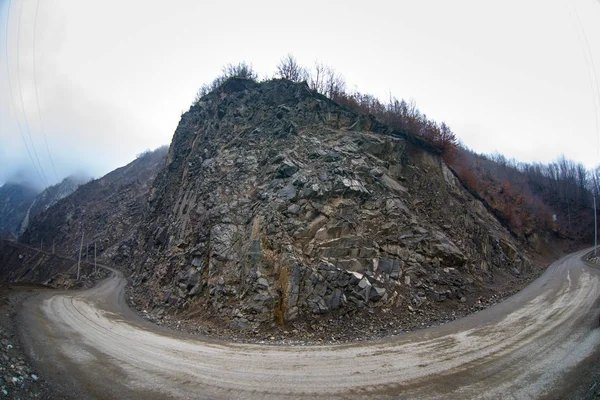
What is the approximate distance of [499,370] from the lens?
6.28 meters

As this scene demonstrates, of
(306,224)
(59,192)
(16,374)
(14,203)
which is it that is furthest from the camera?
(14,203)

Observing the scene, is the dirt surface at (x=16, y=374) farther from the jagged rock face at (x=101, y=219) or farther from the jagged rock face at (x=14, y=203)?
the jagged rock face at (x=14, y=203)

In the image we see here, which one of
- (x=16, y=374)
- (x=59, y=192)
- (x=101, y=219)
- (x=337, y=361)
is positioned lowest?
(x=337, y=361)

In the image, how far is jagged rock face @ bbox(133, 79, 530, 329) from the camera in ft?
40.5

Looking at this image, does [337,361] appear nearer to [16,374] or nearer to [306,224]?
[16,374]

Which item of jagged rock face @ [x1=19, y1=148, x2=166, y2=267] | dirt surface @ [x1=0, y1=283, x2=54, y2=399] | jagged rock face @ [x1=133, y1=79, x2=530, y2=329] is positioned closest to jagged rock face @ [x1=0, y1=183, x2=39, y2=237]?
jagged rock face @ [x1=19, y1=148, x2=166, y2=267]

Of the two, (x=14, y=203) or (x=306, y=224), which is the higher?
(x=14, y=203)

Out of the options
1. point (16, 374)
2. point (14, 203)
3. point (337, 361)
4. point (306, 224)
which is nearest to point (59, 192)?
point (14, 203)

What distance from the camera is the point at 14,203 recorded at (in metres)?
128

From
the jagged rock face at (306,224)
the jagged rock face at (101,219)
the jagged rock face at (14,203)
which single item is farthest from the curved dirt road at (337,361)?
the jagged rock face at (14,203)

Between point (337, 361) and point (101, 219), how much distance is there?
199ft

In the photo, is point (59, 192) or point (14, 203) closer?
point (59, 192)

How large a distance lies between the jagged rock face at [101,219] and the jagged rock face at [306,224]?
1041 inches

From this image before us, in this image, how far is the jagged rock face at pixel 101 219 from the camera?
151 ft
